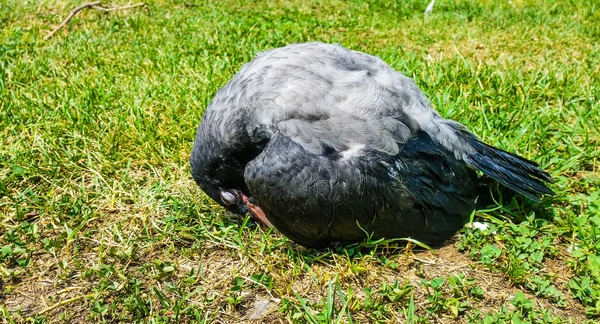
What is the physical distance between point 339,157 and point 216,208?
1.02m

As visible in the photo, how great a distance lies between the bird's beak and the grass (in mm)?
76

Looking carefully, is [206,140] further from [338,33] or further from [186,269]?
[338,33]

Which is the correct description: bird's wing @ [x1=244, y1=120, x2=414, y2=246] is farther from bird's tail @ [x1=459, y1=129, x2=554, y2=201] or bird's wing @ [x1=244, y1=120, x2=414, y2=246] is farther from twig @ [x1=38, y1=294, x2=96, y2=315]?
twig @ [x1=38, y1=294, x2=96, y2=315]

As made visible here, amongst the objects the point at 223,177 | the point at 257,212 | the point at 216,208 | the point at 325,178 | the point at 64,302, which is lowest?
the point at 64,302

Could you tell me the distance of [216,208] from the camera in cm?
320

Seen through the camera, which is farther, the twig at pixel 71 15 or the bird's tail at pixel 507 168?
the twig at pixel 71 15

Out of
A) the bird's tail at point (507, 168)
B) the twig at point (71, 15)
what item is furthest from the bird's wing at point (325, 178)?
the twig at point (71, 15)

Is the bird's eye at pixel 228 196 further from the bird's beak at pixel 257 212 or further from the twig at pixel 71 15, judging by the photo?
the twig at pixel 71 15

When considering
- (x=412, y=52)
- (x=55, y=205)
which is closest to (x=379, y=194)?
(x=55, y=205)

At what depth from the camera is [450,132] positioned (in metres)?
2.91

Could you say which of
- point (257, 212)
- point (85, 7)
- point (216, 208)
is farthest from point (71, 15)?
point (257, 212)

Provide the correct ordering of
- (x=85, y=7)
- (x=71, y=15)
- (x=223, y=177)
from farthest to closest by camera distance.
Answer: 1. (x=85, y=7)
2. (x=71, y=15)
3. (x=223, y=177)

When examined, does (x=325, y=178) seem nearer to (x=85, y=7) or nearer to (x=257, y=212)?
(x=257, y=212)

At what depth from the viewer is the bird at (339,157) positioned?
2504 millimetres
